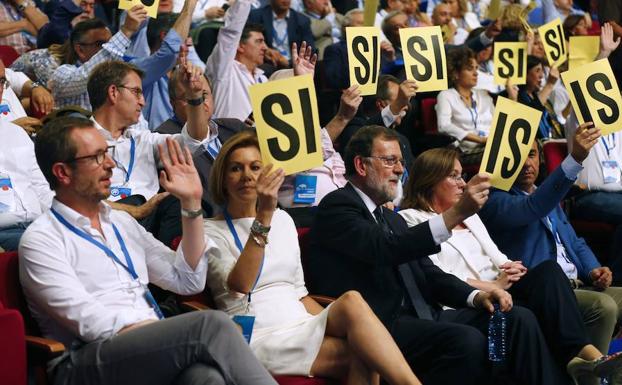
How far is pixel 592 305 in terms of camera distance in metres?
4.93

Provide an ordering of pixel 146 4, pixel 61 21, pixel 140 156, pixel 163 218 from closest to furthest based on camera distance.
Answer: pixel 163 218 → pixel 140 156 → pixel 146 4 → pixel 61 21

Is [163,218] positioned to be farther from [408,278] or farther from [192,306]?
[408,278]

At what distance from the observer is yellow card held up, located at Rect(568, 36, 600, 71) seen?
7.79m

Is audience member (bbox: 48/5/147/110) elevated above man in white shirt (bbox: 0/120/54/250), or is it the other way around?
audience member (bbox: 48/5/147/110)

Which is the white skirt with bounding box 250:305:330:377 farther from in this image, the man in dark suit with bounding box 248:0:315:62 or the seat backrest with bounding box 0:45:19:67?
the man in dark suit with bounding box 248:0:315:62

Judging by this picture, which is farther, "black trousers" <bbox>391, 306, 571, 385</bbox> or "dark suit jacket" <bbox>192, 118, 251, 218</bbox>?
"dark suit jacket" <bbox>192, 118, 251, 218</bbox>

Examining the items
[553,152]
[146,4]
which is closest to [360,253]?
[146,4]

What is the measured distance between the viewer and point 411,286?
448 centimetres

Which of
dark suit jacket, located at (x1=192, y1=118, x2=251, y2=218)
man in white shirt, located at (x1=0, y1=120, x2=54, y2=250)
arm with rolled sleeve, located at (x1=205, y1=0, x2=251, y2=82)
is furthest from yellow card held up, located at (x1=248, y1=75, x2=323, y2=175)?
arm with rolled sleeve, located at (x1=205, y1=0, x2=251, y2=82)

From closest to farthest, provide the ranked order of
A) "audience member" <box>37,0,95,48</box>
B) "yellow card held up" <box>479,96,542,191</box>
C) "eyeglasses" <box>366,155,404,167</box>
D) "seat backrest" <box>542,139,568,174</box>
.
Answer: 1. "eyeglasses" <box>366,155,404,167</box>
2. "yellow card held up" <box>479,96,542,191</box>
3. "seat backrest" <box>542,139,568,174</box>
4. "audience member" <box>37,0,95,48</box>

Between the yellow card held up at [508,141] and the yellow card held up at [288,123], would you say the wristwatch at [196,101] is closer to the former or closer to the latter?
the yellow card held up at [288,123]

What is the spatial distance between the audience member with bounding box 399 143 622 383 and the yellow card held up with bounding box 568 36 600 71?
10.2ft

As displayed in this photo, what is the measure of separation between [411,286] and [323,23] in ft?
17.5

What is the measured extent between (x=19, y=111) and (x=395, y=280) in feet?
7.84
